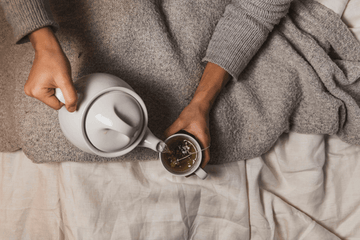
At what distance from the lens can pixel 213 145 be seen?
85 centimetres

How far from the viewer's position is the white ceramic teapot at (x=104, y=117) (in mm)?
577

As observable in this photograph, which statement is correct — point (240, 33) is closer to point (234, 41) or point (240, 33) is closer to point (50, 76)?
point (234, 41)

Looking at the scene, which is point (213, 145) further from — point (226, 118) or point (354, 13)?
point (354, 13)

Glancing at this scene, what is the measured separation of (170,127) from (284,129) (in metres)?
0.37

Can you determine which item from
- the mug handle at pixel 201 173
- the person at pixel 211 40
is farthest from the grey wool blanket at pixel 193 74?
the mug handle at pixel 201 173

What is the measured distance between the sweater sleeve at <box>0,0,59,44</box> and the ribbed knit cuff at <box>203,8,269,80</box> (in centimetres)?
45

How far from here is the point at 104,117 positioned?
1.88 ft

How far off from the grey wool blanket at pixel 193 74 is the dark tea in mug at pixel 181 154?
9 centimetres

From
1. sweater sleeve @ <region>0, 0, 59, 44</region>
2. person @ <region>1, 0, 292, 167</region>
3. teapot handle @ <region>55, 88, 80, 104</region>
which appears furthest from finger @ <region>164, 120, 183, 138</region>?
sweater sleeve @ <region>0, 0, 59, 44</region>

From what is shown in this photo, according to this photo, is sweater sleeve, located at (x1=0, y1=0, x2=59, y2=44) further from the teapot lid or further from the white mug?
the white mug

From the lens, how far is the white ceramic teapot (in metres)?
0.58

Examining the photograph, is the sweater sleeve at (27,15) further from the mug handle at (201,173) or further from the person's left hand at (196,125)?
the mug handle at (201,173)

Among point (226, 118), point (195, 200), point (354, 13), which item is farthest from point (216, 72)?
point (354, 13)

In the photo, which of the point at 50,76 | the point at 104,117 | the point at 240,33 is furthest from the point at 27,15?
the point at 240,33
